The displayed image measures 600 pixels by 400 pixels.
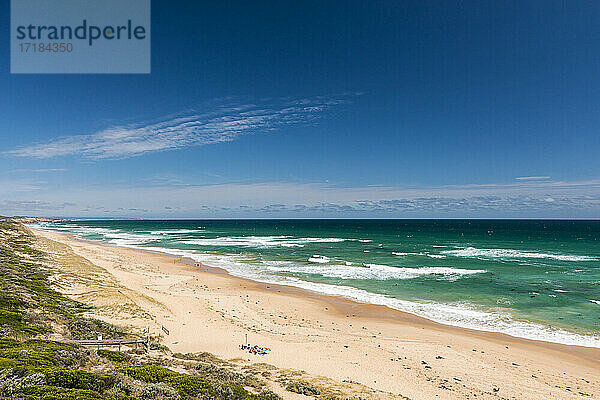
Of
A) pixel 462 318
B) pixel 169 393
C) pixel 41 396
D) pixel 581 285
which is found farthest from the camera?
pixel 581 285

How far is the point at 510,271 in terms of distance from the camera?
42.1m

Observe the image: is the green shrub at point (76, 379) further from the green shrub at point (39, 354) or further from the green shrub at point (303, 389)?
A: the green shrub at point (303, 389)

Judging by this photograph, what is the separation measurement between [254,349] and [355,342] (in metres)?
5.96

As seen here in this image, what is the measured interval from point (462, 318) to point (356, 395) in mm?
15424

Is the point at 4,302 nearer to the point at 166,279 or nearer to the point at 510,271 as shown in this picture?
the point at 166,279

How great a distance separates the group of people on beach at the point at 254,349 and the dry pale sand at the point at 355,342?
38 centimetres

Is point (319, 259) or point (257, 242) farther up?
point (319, 259)

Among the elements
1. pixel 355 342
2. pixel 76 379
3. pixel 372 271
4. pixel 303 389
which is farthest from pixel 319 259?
pixel 76 379

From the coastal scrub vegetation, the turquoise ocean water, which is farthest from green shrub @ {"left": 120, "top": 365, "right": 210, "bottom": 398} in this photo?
the turquoise ocean water

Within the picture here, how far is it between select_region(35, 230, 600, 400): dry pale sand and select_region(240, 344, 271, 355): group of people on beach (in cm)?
38

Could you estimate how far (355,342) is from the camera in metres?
18.5

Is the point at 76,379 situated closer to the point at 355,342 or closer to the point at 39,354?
the point at 39,354

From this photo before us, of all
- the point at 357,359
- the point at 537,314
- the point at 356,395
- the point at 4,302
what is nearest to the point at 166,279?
the point at 4,302

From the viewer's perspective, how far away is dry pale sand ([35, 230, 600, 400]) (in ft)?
45.7
